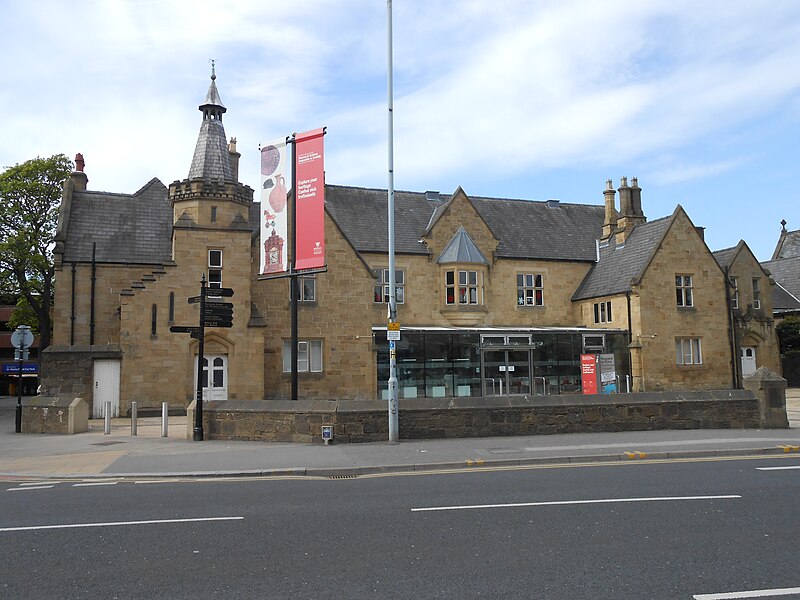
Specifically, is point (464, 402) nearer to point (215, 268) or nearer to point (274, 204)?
point (274, 204)

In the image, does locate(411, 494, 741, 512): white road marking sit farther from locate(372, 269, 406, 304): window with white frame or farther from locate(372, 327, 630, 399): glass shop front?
locate(372, 269, 406, 304): window with white frame

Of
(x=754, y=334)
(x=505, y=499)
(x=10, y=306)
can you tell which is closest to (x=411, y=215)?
(x=754, y=334)

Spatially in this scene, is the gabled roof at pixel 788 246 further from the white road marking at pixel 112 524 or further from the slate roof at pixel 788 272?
the white road marking at pixel 112 524

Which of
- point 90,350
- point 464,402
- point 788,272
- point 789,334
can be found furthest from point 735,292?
point 90,350

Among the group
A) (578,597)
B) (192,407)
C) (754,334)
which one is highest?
(754,334)

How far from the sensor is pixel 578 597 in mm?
5711

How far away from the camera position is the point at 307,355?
1164 inches

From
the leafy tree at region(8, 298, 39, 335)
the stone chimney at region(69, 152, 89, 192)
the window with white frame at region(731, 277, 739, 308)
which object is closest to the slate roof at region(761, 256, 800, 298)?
the window with white frame at region(731, 277, 739, 308)

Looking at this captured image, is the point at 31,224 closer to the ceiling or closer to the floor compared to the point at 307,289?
closer to the ceiling

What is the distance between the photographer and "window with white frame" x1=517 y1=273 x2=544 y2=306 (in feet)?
120

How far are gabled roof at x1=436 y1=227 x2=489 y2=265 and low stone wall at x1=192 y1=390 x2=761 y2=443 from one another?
16728 mm

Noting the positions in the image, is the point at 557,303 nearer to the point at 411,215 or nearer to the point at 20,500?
the point at 411,215

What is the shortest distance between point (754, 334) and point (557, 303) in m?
10.2

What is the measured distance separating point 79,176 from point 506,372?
22.3 meters
